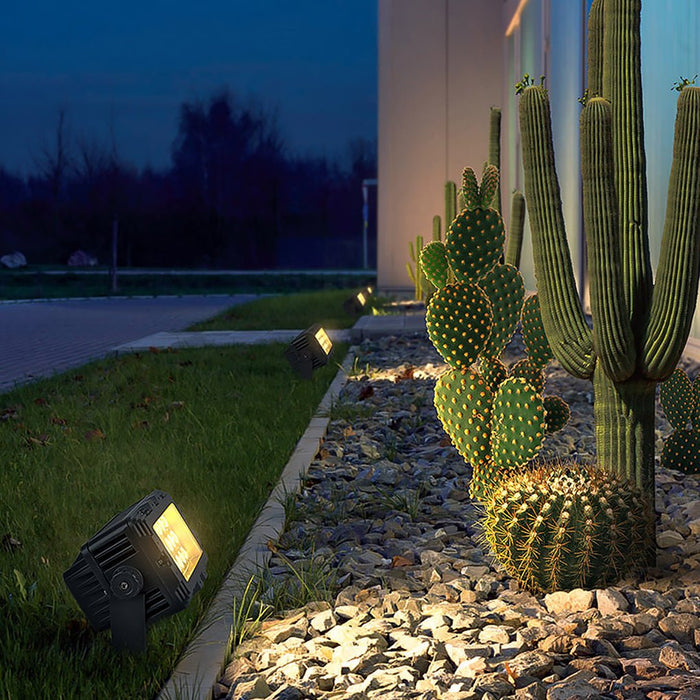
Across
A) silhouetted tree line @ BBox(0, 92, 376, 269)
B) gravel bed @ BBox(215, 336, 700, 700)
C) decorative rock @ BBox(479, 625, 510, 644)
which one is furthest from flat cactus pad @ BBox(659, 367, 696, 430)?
silhouetted tree line @ BBox(0, 92, 376, 269)

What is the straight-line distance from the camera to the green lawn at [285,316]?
12586mm

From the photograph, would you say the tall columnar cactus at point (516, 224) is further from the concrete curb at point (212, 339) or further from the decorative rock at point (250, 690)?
the concrete curb at point (212, 339)

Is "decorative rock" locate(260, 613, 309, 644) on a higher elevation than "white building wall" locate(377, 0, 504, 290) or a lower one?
lower

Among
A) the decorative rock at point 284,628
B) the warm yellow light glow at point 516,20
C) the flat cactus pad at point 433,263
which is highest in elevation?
the warm yellow light glow at point 516,20

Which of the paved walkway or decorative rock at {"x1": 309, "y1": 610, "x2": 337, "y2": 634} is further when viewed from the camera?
the paved walkway

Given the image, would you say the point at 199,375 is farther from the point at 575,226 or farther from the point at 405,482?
the point at 575,226

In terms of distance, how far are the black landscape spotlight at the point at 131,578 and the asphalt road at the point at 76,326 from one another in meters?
5.39

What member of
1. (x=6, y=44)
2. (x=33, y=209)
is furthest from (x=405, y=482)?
(x=6, y=44)

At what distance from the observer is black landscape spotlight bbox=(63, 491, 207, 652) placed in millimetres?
2502

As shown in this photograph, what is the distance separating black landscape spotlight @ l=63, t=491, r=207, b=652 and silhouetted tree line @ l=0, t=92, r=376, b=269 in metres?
38.4

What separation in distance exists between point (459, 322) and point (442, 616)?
3.82 ft

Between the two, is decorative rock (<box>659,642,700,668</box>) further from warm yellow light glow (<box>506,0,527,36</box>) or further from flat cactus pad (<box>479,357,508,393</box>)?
warm yellow light glow (<box>506,0,527,36</box>)

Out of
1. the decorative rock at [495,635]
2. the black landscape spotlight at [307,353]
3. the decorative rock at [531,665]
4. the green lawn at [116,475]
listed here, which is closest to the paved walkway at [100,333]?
the green lawn at [116,475]

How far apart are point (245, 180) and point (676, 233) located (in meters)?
48.1
